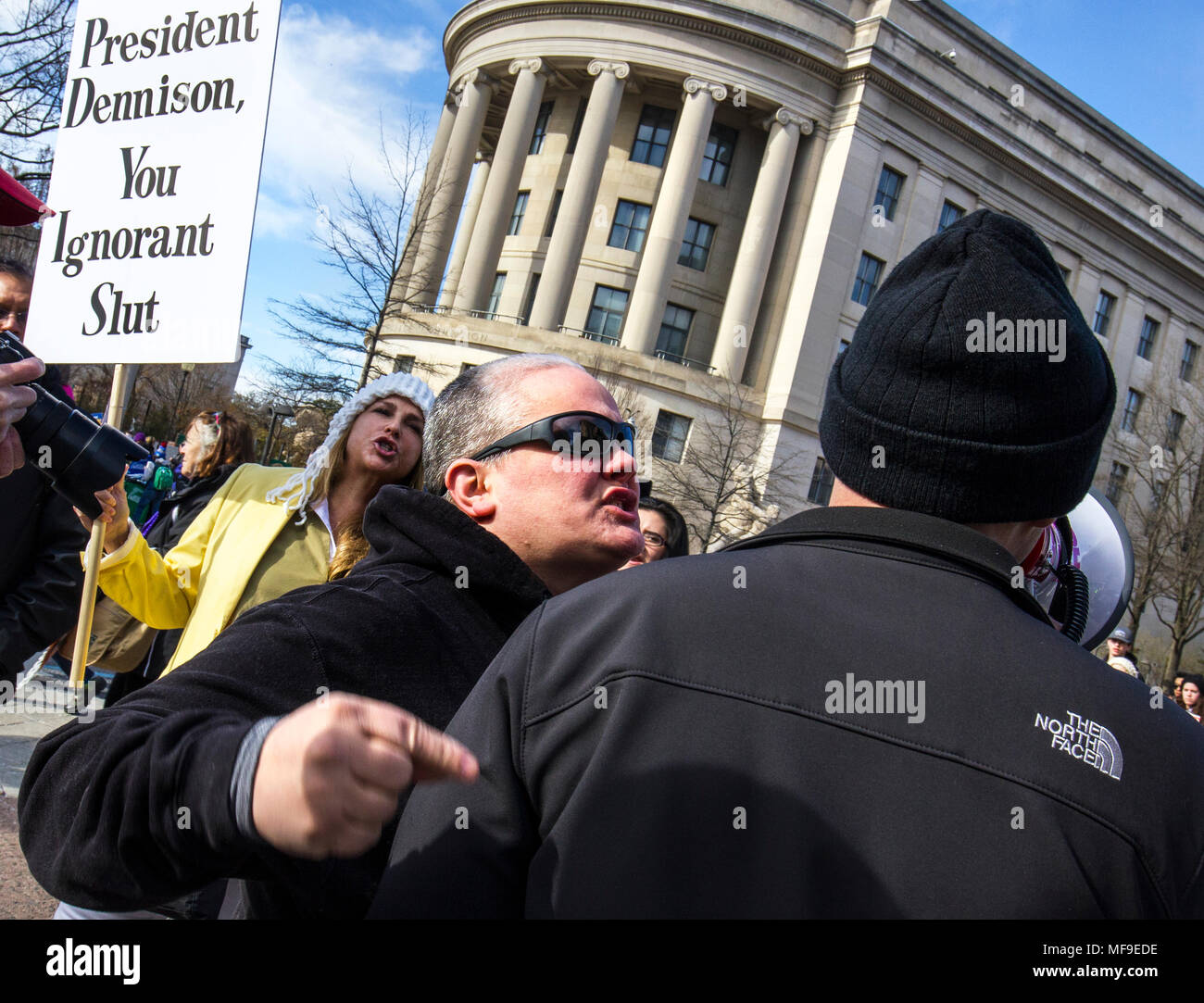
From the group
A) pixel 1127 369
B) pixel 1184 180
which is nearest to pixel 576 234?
pixel 1127 369

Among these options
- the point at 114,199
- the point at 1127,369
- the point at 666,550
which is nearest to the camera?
the point at 114,199

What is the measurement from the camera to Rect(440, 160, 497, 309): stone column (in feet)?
137

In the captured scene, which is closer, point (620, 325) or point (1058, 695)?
point (1058, 695)

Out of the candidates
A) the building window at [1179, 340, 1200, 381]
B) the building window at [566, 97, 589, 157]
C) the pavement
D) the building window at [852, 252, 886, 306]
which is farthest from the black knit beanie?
the building window at [1179, 340, 1200, 381]

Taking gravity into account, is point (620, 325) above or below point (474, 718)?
above

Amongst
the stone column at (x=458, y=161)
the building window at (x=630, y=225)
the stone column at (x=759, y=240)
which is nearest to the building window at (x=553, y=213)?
the building window at (x=630, y=225)

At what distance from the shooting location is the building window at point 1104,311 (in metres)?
45.9

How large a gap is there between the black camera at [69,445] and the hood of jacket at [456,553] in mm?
733

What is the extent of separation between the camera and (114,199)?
343 cm

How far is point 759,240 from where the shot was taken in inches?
1532

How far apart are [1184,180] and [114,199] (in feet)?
193
